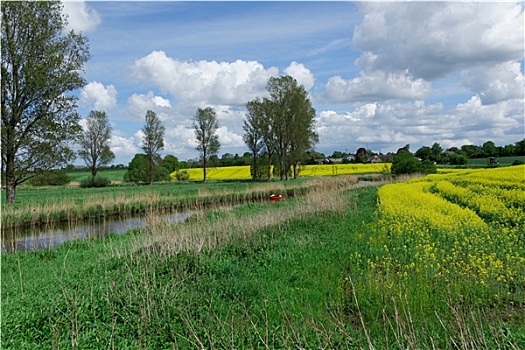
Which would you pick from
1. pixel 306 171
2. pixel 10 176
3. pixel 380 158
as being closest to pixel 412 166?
pixel 306 171

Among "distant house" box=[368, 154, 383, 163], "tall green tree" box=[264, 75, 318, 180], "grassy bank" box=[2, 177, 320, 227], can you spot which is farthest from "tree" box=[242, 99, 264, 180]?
"distant house" box=[368, 154, 383, 163]

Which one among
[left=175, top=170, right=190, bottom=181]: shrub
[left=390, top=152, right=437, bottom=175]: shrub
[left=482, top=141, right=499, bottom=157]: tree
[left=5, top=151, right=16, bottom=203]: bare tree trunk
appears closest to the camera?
[left=5, top=151, right=16, bottom=203]: bare tree trunk

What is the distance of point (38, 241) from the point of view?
16.1 m

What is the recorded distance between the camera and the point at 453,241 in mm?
9836

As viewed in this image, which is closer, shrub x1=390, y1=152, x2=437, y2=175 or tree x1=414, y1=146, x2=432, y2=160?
shrub x1=390, y1=152, x2=437, y2=175

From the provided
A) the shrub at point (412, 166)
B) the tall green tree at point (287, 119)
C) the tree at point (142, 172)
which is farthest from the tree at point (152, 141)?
the shrub at point (412, 166)

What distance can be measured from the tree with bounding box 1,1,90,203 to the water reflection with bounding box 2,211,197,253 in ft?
19.6

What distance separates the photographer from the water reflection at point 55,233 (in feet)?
50.0

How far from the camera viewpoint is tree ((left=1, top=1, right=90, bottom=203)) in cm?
2233

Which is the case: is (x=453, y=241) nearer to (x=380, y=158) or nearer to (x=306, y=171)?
(x=306, y=171)

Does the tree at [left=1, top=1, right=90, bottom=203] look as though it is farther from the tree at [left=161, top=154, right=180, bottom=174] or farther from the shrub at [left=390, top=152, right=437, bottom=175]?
the tree at [left=161, top=154, right=180, bottom=174]

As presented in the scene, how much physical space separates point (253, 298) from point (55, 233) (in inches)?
553

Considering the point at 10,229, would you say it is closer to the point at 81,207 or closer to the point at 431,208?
the point at 81,207

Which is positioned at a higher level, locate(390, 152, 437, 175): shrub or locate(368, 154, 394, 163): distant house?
locate(368, 154, 394, 163): distant house
